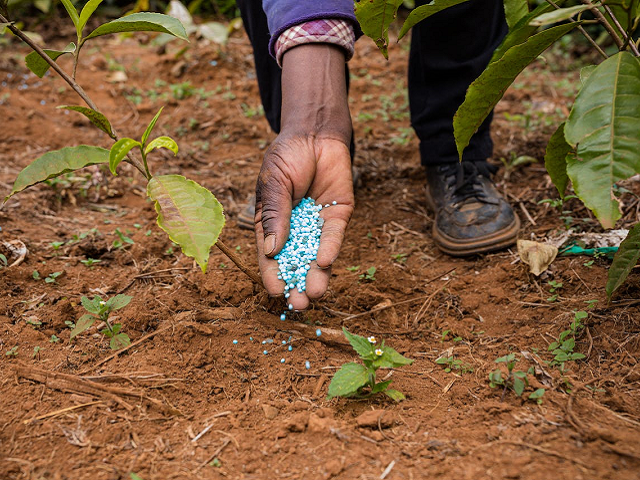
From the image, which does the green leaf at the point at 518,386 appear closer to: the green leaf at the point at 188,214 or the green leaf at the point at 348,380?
the green leaf at the point at 348,380

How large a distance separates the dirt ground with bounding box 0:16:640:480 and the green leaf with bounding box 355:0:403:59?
835mm

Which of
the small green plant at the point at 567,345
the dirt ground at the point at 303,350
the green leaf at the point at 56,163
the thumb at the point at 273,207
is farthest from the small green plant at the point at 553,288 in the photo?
the green leaf at the point at 56,163

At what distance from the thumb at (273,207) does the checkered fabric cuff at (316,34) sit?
1.53 ft

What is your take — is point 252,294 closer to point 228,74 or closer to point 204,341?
point 204,341

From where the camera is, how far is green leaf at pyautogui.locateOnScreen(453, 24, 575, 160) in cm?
132

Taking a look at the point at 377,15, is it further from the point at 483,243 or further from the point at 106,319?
the point at 106,319

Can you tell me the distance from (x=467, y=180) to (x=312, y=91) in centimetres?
79

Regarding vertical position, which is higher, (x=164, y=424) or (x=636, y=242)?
(x=636, y=242)

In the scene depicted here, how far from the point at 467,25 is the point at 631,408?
60.2 inches

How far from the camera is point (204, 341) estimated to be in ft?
5.23

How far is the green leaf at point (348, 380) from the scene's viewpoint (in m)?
1.29

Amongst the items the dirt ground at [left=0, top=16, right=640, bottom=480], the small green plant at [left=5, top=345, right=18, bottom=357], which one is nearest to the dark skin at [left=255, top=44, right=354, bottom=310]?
the dirt ground at [left=0, top=16, right=640, bottom=480]

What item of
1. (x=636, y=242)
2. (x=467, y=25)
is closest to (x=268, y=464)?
A: (x=636, y=242)

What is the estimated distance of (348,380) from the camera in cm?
132
